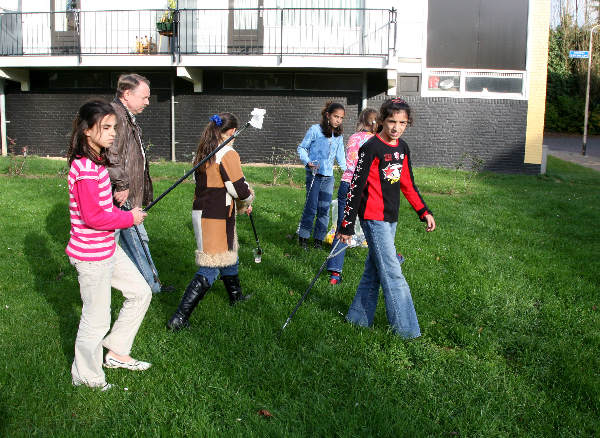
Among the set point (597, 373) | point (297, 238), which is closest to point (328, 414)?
point (597, 373)

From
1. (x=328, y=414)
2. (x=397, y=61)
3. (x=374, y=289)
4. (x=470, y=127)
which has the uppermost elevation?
(x=397, y=61)

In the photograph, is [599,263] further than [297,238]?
No

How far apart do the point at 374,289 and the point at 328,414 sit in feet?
4.79

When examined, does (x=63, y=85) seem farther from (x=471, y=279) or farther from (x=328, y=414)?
(x=328, y=414)

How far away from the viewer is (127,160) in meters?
4.93

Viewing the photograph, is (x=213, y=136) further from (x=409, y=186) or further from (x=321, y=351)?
(x=321, y=351)

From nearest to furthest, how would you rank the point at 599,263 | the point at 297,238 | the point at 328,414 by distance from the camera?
the point at 328,414, the point at 599,263, the point at 297,238

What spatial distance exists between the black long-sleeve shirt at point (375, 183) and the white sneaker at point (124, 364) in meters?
1.68

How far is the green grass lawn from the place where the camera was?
3.38m

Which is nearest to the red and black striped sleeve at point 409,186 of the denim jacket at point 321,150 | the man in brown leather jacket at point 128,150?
the man in brown leather jacket at point 128,150

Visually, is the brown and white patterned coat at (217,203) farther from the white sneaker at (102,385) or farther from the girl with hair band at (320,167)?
the girl with hair band at (320,167)

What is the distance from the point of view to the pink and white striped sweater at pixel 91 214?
3410mm

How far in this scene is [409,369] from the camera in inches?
161

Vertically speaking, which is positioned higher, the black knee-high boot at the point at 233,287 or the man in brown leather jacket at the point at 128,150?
the man in brown leather jacket at the point at 128,150
